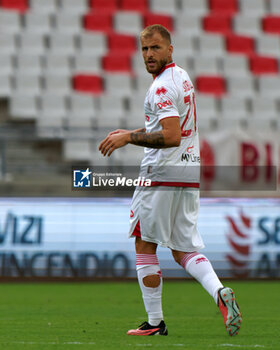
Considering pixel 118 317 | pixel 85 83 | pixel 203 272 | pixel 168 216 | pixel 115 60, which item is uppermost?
pixel 115 60

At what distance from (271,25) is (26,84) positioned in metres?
6.40

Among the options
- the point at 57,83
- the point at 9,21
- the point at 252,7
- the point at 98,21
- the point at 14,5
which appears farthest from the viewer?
the point at 252,7

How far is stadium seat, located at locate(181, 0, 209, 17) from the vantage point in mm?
17795

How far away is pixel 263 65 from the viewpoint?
17016 mm

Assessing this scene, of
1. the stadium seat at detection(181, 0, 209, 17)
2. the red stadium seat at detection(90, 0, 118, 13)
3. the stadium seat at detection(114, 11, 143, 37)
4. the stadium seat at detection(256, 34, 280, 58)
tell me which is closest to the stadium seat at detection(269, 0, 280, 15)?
the stadium seat at detection(256, 34, 280, 58)

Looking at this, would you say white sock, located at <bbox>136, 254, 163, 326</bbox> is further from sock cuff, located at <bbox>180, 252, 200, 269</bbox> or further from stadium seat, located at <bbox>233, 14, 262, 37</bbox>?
stadium seat, located at <bbox>233, 14, 262, 37</bbox>

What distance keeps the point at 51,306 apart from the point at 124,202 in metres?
3.32

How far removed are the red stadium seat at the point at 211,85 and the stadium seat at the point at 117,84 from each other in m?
1.44

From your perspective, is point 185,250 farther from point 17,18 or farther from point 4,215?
point 17,18

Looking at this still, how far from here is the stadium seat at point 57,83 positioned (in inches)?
589

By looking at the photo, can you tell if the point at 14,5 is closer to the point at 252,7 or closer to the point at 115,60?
the point at 115,60

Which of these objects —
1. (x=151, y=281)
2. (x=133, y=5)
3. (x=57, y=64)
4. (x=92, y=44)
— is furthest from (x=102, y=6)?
(x=151, y=281)

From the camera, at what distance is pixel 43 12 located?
16203 millimetres

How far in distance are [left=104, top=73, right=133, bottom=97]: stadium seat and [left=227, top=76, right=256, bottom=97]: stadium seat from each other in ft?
7.15
